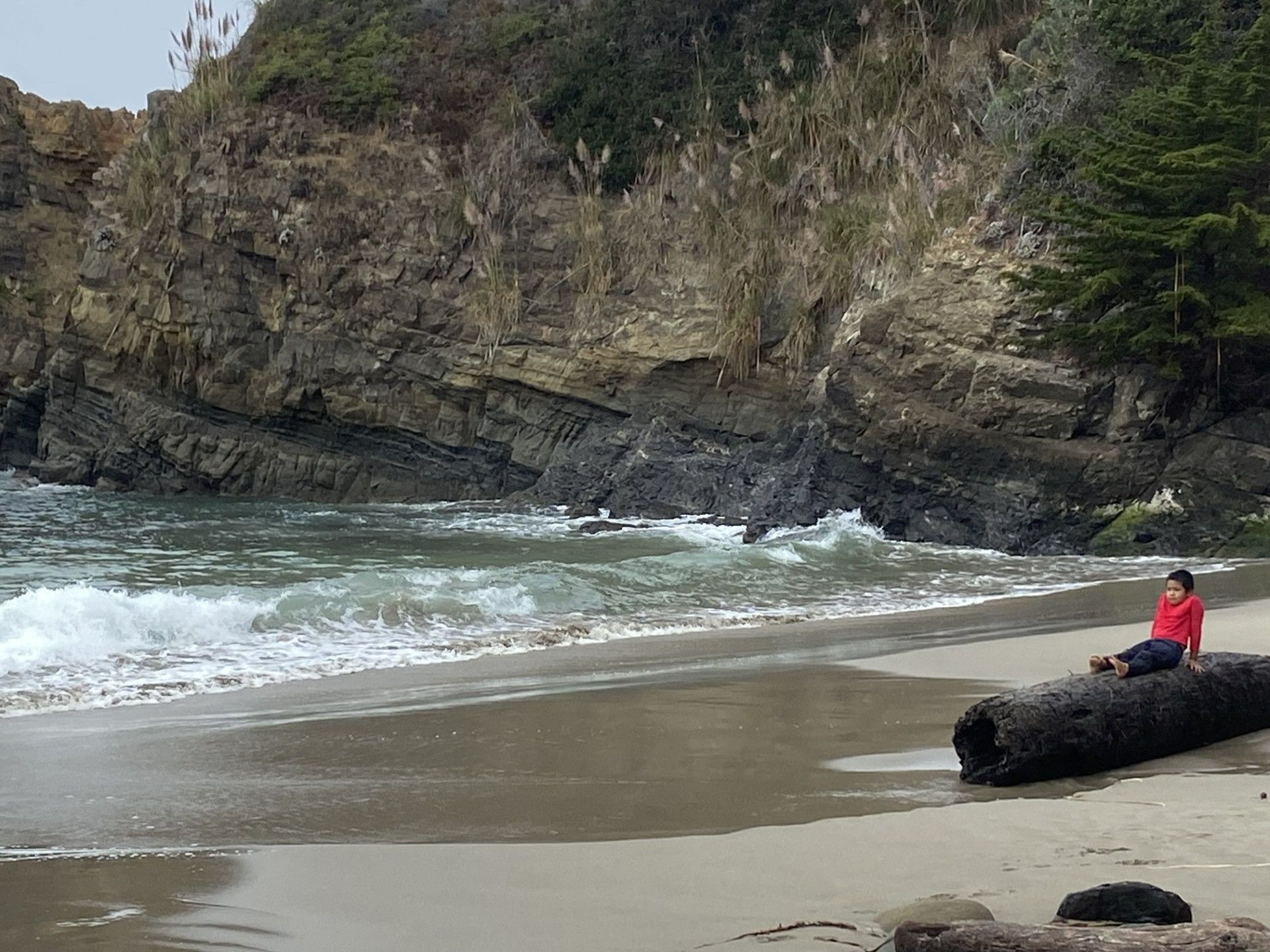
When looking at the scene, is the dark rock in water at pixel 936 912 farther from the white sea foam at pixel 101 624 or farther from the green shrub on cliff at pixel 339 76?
the green shrub on cliff at pixel 339 76

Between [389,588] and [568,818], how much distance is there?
24.2ft

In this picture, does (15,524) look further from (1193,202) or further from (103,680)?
(1193,202)

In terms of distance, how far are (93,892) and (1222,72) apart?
51.6ft

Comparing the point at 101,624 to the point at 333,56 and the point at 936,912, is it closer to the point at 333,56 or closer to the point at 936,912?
the point at 936,912

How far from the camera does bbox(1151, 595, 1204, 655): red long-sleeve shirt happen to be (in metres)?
6.06

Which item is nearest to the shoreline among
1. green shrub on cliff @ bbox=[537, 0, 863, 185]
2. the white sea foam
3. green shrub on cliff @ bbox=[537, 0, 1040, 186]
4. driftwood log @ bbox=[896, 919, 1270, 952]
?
the white sea foam

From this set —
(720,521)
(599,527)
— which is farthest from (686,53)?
(599,527)

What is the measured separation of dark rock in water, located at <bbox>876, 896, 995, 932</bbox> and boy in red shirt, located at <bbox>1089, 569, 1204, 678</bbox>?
94.9 inches

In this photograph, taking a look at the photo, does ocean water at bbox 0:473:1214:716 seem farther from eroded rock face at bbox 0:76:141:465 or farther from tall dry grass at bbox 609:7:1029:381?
eroded rock face at bbox 0:76:141:465

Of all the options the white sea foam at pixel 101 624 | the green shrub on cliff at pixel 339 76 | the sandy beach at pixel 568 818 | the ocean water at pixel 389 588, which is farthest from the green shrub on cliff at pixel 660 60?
the sandy beach at pixel 568 818

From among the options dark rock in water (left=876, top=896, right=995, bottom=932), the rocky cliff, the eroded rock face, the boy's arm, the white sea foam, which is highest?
the eroded rock face

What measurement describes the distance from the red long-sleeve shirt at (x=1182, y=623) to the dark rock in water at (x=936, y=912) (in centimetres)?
295

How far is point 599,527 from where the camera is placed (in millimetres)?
19188

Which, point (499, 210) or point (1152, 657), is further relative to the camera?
point (499, 210)
